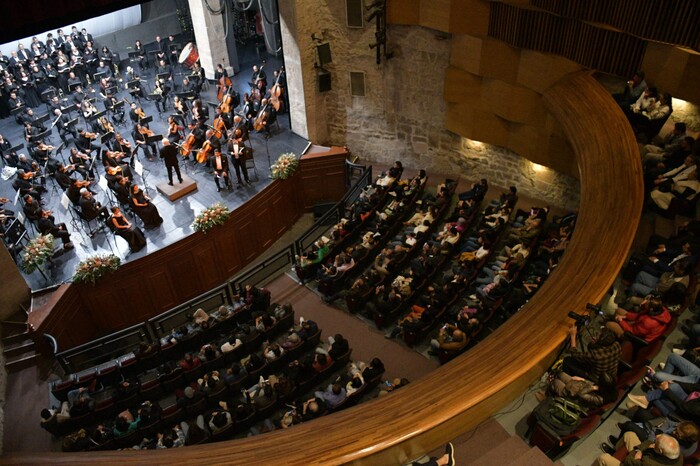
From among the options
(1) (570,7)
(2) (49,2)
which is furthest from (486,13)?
(2) (49,2)

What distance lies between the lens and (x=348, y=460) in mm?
4867

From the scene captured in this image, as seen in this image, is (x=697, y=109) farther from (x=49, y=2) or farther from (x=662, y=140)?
(x=49, y=2)

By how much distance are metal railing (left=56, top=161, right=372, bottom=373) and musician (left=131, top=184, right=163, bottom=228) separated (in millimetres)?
2262

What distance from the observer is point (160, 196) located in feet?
46.6

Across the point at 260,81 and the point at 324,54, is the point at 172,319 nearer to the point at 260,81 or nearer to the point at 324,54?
the point at 324,54

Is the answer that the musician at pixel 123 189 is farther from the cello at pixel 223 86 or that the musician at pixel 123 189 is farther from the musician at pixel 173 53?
the musician at pixel 173 53

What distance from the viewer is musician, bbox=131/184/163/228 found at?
12.8 metres

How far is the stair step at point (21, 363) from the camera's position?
10.9 m

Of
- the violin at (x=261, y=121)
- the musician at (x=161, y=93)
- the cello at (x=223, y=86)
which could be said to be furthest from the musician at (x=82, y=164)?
the violin at (x=261, y=121)

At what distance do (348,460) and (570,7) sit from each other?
9502mm

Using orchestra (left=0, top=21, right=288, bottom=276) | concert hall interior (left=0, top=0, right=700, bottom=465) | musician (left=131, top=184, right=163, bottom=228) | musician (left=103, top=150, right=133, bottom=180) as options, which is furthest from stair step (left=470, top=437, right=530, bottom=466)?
musician (left=103, top=150, right=133, bottom=180)

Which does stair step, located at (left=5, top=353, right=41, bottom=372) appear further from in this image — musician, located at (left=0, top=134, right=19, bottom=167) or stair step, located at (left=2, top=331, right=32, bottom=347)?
musician, located at (left=0, top=134, right=19, bottom=167)

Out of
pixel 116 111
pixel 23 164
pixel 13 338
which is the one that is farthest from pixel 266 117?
pixel 13 338

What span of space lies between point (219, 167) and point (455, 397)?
10.1m
